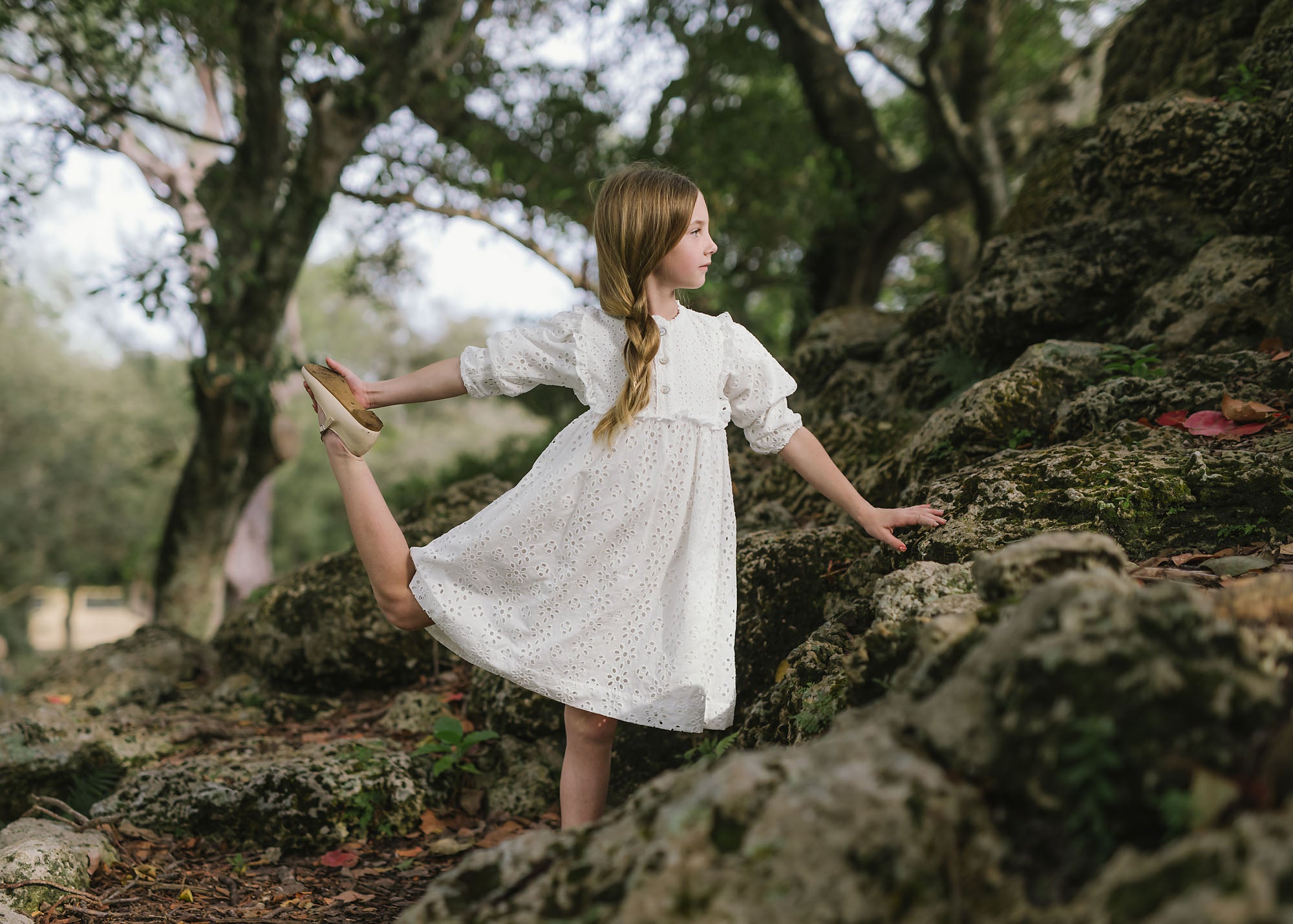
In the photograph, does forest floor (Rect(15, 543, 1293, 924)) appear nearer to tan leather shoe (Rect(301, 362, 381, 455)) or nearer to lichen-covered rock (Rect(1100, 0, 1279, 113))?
tan leather shoe (Rect(301, 362, 381, 455))

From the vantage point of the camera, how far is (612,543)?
2.92 metres

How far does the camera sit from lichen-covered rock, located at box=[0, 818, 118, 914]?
9.71 ft

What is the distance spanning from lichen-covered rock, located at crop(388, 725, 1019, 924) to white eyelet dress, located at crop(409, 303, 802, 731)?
3.84 ft

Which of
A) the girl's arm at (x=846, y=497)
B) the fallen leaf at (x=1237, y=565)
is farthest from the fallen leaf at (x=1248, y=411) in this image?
the girl's arm at (x=846, y=497)

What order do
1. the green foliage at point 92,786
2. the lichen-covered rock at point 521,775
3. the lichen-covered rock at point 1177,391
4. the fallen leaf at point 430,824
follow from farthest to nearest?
the green foliage at point 92,786, the lichen-covered rock at point 521,775, the fallen leaf at point 430,824, the lichen-covered rock at point 1177,391

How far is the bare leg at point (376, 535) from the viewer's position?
9.98 ft

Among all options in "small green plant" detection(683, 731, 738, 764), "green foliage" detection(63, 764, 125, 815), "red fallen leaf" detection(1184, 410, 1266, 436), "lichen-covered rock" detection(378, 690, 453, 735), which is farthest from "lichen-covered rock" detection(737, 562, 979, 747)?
"green foliage" detection(63, 764, 125, 815)

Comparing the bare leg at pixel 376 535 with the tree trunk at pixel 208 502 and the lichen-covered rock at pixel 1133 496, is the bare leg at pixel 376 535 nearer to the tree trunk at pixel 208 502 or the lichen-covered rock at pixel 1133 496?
the lichen-covered rock at pixel 1133 496

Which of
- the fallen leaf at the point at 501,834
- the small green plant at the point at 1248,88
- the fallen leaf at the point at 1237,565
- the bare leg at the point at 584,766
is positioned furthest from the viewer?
the small green plant at the point at 1248,88

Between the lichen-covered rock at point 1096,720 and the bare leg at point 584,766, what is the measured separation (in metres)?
1.53

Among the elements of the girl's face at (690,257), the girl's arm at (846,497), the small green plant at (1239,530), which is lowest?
the small green plant at (1239,530)

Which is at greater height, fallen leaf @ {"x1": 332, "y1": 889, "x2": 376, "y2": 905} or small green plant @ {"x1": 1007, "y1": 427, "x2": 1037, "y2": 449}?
small green plant @ {"x1": 1007, "y1": 427, "x2": 1037, "y2": 449}

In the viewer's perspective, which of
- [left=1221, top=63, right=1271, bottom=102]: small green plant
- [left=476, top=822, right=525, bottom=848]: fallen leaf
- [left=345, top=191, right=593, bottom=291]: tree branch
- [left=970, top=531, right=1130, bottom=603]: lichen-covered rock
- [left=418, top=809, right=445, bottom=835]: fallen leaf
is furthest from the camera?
[left=345, top=191, right=593, bottom=291]: tree branch

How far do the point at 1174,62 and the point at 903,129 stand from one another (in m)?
6.86
